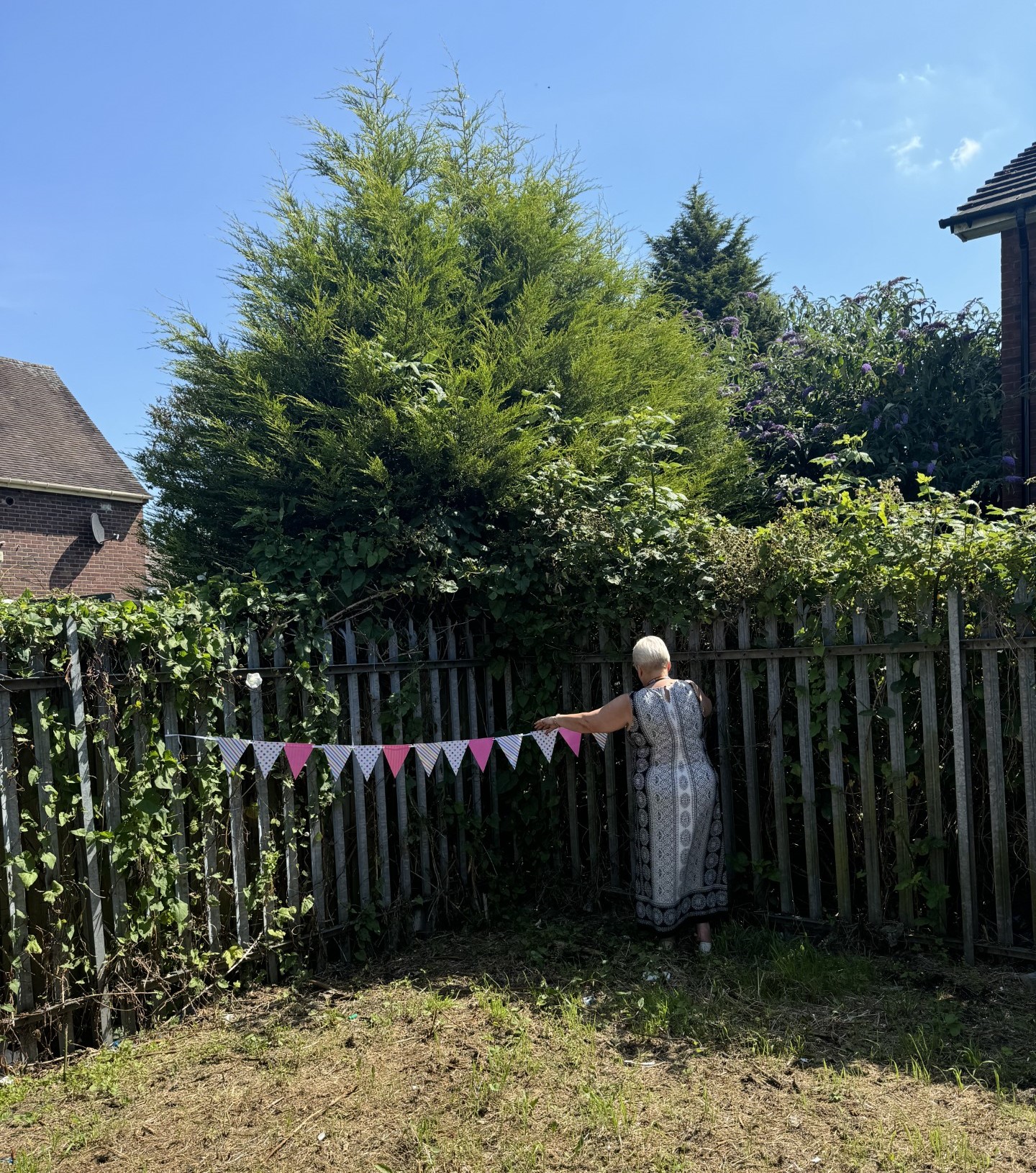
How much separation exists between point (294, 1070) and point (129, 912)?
41.3 inches

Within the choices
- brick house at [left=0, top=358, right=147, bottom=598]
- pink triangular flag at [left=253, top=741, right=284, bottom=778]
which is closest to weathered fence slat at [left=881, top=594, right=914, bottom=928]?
pink triangular flag at [left=253, top=741, right=284, bottom=778]

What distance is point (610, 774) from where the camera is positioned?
A: 18.1 feet

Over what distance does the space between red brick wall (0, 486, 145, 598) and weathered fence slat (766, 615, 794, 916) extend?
50.4 ft

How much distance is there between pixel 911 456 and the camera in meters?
9.36

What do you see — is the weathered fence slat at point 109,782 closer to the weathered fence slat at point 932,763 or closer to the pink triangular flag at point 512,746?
the pink triangular flag at point 512,746

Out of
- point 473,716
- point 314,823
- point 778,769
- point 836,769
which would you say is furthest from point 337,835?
point 836,769

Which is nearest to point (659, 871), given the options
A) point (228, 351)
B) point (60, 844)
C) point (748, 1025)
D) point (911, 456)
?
point (748, 1025)

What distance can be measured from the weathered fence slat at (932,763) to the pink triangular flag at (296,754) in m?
3.01

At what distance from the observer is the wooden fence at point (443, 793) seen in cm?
393

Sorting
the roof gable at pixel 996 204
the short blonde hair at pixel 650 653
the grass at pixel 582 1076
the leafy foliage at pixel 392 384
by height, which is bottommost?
the grass at pixel 582 1076

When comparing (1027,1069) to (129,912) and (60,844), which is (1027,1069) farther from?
(60,844)

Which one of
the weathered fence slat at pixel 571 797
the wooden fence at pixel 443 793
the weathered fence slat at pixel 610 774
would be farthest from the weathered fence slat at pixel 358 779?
the weathered fence slat at pixel 610 774

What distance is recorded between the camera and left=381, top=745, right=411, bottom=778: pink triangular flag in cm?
481

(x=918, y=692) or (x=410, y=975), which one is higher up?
(x=918, y=692)
